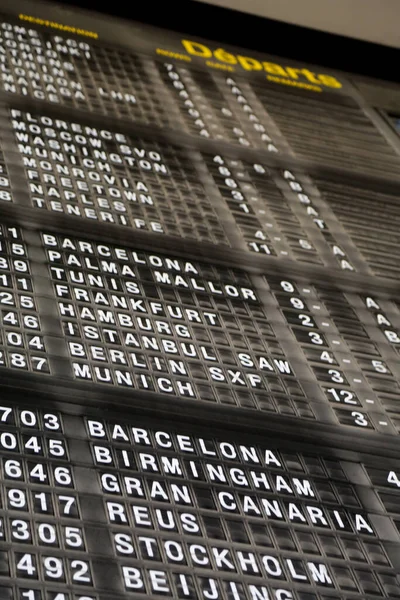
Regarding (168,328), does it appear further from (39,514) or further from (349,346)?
(39,514)

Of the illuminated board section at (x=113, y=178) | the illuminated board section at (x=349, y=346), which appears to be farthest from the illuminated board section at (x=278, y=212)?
the illuminated board section at (x=349, y=346)

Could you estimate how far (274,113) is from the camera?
4.69 metres

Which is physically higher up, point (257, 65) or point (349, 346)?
point (257, 65)

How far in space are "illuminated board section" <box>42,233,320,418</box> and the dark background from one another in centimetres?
231

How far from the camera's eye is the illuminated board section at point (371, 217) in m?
3.79

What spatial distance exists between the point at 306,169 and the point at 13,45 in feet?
4.46

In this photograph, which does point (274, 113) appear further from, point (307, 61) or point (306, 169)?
point (307, 61)

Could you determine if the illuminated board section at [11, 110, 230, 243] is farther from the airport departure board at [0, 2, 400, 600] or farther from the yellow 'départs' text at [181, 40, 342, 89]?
the yellow 'départs' text at [181, 40, 342, 89]

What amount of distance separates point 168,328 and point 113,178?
2.95ft

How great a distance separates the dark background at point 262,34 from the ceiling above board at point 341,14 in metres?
0.12

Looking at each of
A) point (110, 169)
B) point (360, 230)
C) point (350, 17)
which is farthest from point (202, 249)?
point (350, 17)

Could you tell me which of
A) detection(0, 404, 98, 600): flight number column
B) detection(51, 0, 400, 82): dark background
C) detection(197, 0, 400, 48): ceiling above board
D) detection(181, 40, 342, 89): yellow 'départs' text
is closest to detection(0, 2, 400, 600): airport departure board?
detection(0, 404, 98, 600): flight number column

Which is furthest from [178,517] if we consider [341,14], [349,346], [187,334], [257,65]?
[341,14]

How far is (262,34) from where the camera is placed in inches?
212
